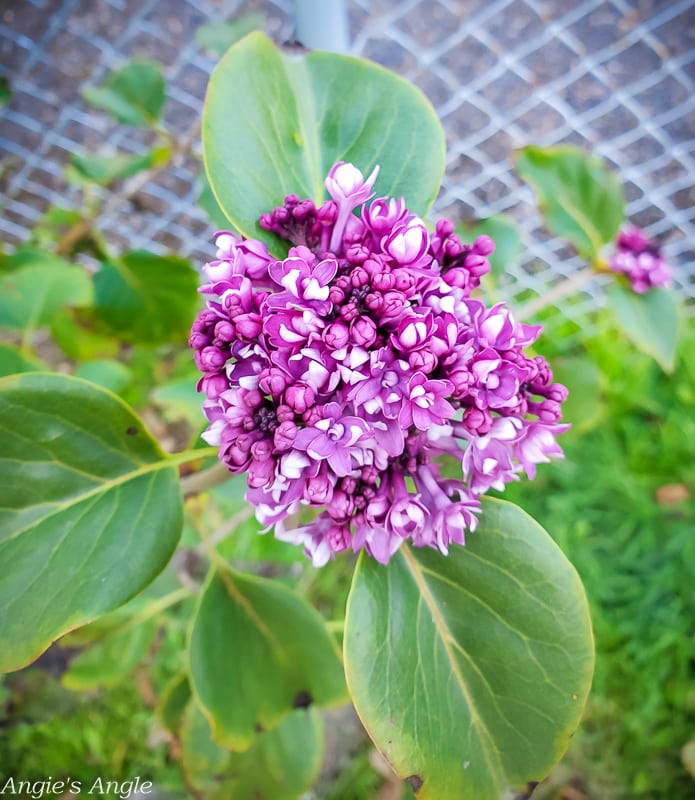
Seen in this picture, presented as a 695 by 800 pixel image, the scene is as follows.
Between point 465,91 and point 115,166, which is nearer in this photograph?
point 115,166

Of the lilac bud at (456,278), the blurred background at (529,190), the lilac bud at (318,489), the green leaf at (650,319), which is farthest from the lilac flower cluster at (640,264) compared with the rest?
the lilac bud at (318,489)

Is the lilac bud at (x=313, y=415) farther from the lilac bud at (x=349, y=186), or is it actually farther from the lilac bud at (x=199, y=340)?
the lilac bud at (x=349, y=186)

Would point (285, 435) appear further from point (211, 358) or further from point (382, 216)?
point (382, 216)

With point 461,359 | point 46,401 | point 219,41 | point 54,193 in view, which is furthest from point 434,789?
point 54,193

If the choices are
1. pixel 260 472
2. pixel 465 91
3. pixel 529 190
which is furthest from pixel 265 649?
pixel 465 91

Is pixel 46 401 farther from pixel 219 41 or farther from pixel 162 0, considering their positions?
pixel 162 0
